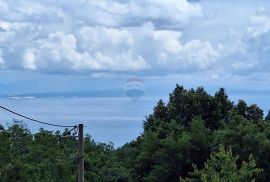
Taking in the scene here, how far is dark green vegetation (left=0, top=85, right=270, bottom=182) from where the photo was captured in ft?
88.6

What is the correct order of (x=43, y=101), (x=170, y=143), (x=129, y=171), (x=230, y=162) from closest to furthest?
(x=230, y=162), (x=170, y=143), (x=129, y=171), (x=43, y=101)

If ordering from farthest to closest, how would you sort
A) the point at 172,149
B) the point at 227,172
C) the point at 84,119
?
the point at 84,119 → the point at 172,149 → the point at 227,172

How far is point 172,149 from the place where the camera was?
32375mm

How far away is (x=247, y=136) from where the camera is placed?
29.7 metres

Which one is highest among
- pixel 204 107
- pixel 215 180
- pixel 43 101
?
pixel 43 101

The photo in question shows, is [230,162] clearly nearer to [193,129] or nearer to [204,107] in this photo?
[193,129]

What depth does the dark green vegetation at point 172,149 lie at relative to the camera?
88.6 feet

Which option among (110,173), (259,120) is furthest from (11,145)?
(259,120)

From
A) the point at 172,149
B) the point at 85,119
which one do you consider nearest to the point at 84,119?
the point at 85,119

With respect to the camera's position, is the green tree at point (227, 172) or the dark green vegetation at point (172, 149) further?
the dark green vegetation at point (172, 149)

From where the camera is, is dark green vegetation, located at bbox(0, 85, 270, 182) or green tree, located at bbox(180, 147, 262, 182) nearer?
green tree, located at bbox(180, 147, 262, 182)

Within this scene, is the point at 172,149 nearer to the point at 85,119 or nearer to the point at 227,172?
the point at 227,172

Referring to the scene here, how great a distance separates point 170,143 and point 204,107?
773 cm

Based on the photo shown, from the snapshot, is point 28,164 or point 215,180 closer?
point 215,180
